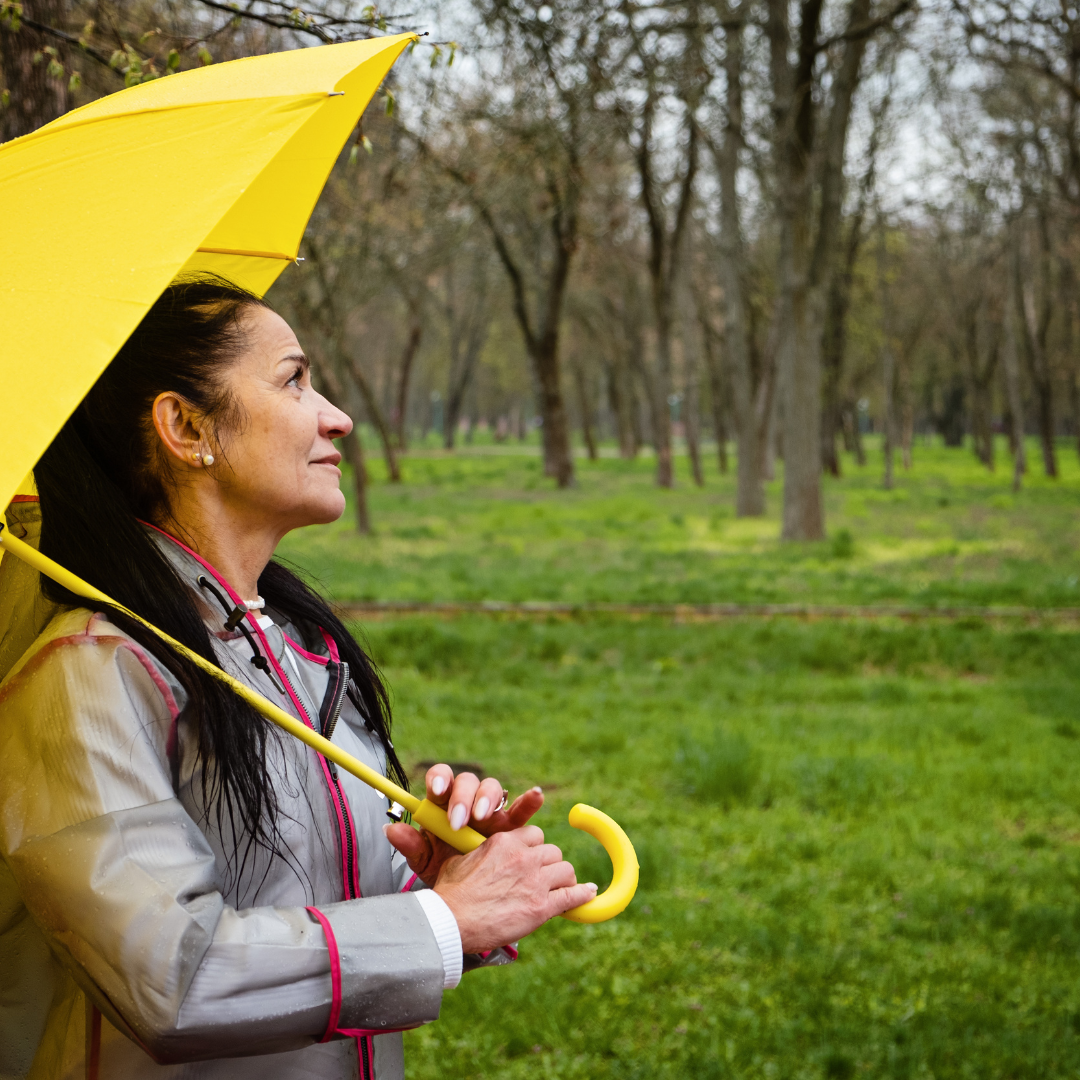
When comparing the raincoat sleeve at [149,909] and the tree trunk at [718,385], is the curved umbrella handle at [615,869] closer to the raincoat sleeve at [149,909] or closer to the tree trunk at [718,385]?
the raincoat sleeve at [149,909]

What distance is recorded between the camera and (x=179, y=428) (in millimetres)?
1679

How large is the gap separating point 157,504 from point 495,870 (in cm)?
74

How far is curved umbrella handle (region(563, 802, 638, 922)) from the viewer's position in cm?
156

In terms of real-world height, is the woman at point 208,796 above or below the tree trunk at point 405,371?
below

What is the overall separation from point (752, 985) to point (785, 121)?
12.6 metres

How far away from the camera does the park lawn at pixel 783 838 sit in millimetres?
3914

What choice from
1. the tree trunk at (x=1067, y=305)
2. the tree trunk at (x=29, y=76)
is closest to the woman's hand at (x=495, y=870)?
the tree trunk at (x=29, y=76)

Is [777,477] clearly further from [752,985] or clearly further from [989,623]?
[752,985]

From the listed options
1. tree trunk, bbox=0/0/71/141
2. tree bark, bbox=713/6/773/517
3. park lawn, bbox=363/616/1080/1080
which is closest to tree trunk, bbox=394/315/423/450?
tree bark, bbox=713/6/773/517

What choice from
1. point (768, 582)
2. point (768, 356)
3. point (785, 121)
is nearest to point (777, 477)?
point (768, 356)

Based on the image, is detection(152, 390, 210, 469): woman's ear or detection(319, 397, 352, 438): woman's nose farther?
detection(319, 397, 352, 438): woman's nose

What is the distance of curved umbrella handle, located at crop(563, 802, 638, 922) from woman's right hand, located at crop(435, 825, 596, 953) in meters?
0.02

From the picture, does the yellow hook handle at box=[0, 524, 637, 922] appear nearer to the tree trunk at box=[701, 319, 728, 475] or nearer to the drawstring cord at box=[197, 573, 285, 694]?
the drawstring cord at box=[197, 573, 285, 694]

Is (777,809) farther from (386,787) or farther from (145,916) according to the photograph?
(145,916)
